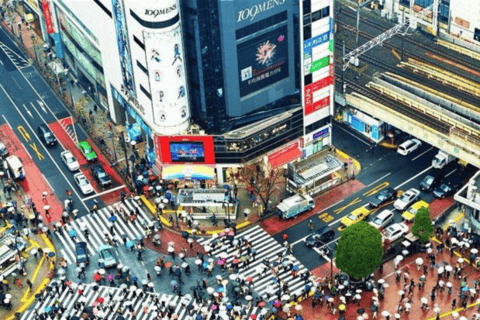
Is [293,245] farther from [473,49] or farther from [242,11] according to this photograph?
[473,49]

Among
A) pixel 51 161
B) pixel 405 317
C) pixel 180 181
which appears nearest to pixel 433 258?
pixel 405 317

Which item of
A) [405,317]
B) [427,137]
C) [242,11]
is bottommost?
[405,317]

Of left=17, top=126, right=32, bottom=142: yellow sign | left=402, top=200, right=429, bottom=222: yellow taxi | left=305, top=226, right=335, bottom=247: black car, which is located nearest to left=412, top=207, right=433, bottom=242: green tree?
left=402, top=200, right=429, bottom=222: yellow taxi

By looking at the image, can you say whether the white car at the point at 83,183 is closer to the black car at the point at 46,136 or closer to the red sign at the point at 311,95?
the black car at the point at 46,136

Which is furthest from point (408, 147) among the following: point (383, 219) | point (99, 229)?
point (99, 229)

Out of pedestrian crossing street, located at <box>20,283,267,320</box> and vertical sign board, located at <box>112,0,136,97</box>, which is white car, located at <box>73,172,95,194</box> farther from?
pedestrian crossing street, located at <box>20,283,267,320</box>
